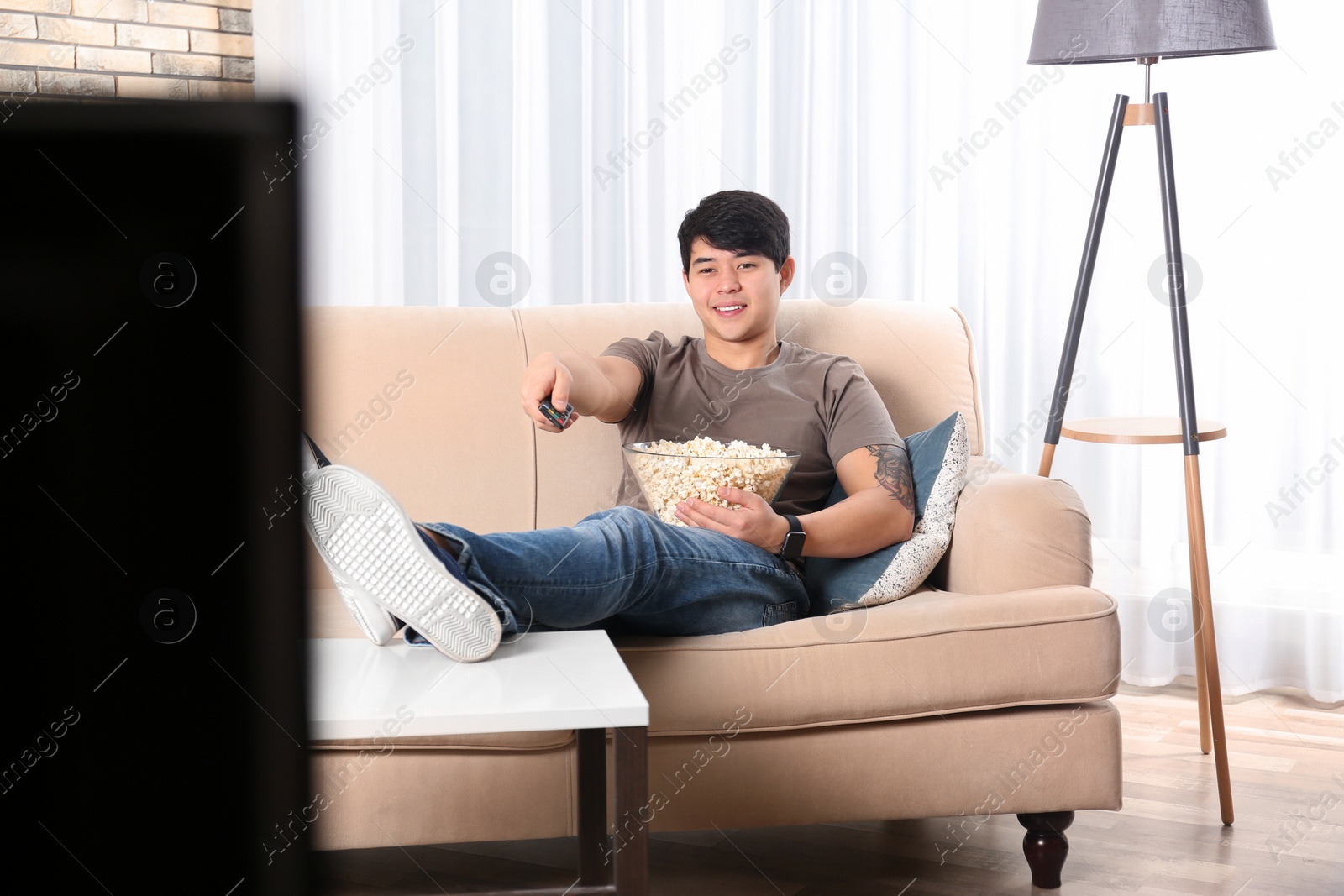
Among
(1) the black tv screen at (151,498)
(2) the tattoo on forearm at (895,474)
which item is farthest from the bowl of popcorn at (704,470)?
(1) the black tv screen at (151,498)

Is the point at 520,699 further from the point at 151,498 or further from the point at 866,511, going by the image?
the point at 151,498

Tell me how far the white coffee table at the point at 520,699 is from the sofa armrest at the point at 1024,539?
0.65 meters

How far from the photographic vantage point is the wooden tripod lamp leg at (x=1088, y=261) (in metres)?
2.03

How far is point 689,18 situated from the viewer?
278 cm

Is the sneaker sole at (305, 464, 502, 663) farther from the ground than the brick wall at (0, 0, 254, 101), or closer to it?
closer to it

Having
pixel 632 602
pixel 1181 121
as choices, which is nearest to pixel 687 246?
pixel 632 602

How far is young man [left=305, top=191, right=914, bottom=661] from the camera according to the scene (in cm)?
114

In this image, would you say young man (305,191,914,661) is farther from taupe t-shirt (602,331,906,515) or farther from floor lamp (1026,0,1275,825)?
floor lamp (1026,0,1275,825)

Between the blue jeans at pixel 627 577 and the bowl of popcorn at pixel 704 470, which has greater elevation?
the bowl of popcorn at pixel 704 470

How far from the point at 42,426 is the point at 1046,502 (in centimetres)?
162

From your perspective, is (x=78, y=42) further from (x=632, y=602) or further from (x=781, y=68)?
(x=632, y=602)

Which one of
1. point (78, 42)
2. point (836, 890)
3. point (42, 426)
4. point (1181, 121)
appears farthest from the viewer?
point (78, 42)

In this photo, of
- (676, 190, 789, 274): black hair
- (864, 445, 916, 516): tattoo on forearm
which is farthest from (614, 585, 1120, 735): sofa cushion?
(676, 190, 789, 274): black hair

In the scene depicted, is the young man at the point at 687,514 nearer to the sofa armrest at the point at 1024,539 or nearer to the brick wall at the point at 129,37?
the sofa armrest at the point at 1024,539
